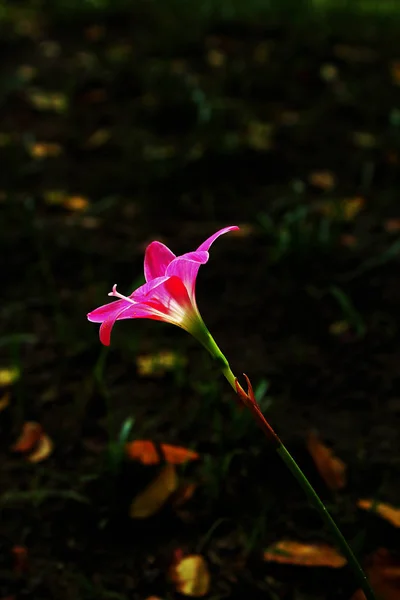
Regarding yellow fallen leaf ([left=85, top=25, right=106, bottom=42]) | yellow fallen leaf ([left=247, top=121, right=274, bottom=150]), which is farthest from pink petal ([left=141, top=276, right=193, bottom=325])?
yellow fallen leaf ([left=85, top=25, right=106, bottom=42])

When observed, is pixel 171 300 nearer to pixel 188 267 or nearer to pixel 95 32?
pixel 188 267

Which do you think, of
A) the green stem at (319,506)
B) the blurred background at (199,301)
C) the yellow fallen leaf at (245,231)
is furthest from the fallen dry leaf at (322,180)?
the green stem at (319,506)

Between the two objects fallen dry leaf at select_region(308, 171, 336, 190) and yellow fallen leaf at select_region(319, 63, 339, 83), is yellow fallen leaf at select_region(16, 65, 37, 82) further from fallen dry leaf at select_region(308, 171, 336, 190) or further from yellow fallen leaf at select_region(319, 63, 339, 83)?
fallen dry leaf at select_region(308, 171, 336, 190)

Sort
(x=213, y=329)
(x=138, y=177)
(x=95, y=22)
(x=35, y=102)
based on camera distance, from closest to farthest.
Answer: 1. (x=213, y=329)
2. (x=138, y=177)
3. (x=35, y=102)
4. (x=95, y=22)

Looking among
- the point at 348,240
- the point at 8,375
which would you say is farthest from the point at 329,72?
the point at 8,375

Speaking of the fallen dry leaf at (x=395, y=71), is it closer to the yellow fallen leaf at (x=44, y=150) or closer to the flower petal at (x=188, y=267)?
the yellow fallen leaf at (x=44, y=150)

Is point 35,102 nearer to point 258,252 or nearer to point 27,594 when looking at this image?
point 258,252

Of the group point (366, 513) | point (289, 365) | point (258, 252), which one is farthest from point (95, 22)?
point (366, 513)

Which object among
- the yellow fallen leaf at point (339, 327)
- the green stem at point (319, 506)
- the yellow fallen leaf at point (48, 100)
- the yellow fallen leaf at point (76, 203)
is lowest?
the yellow fallen leaf at point (339, 327)
